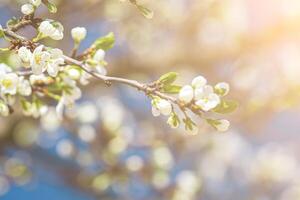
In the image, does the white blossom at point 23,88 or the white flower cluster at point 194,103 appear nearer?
the white flower cluster at point 194,103

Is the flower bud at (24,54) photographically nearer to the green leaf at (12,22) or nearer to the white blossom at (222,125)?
the green leaf at (12,22)

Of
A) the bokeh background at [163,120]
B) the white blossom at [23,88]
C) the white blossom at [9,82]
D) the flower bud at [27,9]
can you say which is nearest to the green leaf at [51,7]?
the flower bud at [27,9]

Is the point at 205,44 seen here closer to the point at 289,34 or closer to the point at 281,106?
the point at 289,34

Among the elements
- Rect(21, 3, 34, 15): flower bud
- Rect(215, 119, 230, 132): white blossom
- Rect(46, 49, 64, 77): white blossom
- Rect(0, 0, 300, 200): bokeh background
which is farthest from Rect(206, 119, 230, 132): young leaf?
Rect(0, 0, 300, 200): bokeh background


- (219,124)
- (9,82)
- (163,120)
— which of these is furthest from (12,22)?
(163,120)

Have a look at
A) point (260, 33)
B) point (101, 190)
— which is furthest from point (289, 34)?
point (101, 190)

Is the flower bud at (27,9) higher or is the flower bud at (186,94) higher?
the flower bud at (27,9)
